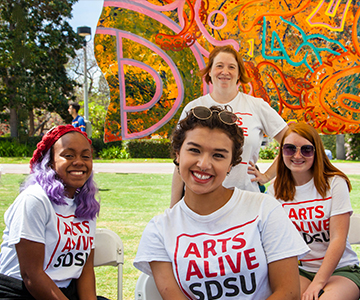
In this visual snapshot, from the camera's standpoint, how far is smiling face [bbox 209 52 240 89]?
228 cm

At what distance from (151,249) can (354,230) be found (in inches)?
55.4

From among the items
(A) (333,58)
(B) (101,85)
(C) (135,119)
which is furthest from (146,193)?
(B) (101,85)

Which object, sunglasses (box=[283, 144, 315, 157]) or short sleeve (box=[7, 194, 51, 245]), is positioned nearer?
short sleeve (box=[7, 194, 51, 245])

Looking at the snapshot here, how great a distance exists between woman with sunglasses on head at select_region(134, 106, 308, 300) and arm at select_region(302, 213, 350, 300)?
538mm

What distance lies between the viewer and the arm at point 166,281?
131 centimetres

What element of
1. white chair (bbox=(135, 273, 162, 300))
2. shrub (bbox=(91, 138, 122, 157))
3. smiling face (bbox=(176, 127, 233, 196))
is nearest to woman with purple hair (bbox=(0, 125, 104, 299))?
white chair (bbox=(135, 273, 162, 300))

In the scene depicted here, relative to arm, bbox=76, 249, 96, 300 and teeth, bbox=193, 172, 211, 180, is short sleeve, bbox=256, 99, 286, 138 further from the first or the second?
arm, bbox=76, 249, 96, 300

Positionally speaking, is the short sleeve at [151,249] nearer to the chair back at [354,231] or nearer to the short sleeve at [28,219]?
the short sleeve at [28,219]

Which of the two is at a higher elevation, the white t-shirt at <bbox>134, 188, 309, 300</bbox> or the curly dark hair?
the curly dark hair

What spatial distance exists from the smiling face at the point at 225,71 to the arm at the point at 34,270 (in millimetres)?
1420

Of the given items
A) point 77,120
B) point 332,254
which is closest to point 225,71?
point 332,254

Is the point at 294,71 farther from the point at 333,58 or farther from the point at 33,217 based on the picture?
the point at 33,217

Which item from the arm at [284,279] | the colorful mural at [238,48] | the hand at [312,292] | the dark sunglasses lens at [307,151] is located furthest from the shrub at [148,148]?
the arm at [284,279]

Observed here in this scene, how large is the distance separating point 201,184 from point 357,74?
243cm
